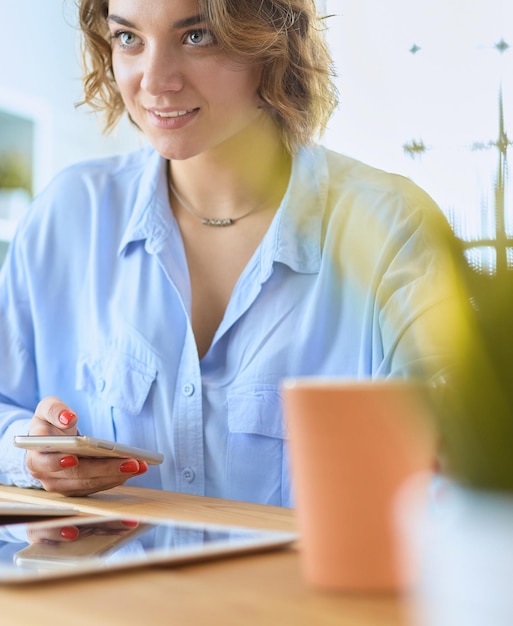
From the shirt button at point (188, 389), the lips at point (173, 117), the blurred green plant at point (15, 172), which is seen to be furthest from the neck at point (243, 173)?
the blurred green plant at point (15, 172)

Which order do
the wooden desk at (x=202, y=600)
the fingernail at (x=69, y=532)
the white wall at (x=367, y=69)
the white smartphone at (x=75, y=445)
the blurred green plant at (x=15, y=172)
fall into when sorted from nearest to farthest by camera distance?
the wooden desk at (x=202, y=600) → the fingernail at (x=69, y=532) → the white smartphone at (x=75, y=445) → the white wall at (x=367, y=69) → the blurred green plant at (x=15, y=172)

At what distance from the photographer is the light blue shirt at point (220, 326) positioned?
141cm

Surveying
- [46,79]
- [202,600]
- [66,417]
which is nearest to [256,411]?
[66,417]

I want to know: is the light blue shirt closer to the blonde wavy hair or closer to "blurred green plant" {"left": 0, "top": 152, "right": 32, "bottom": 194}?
the blonde wavy hair

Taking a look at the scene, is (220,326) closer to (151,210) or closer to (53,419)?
(151,210)

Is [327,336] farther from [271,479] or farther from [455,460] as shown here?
[455,460]

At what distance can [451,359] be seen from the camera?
37cm

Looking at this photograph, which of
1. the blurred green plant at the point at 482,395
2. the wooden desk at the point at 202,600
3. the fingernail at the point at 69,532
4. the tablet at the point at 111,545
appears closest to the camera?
the blurred green plant at the point at 482,395

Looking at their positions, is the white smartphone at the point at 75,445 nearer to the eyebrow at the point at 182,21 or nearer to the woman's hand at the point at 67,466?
the woman's hand at the point at 67,466

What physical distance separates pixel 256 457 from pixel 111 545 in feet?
2.68

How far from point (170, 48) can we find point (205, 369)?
529mm

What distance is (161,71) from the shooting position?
4.64 feet

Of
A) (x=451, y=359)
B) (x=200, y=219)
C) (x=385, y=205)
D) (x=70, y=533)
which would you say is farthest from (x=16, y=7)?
(x=451, y=359)

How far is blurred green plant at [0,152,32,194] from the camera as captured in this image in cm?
374
